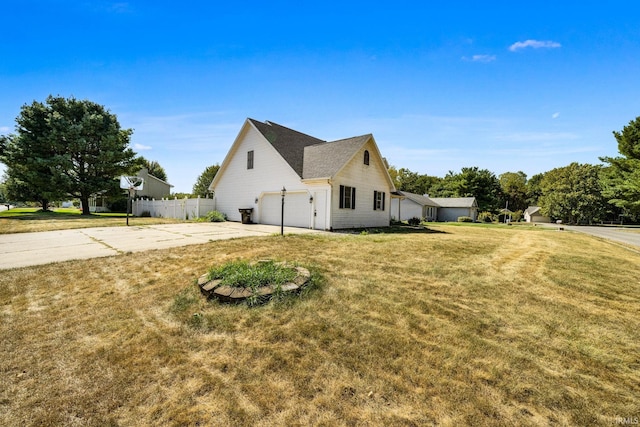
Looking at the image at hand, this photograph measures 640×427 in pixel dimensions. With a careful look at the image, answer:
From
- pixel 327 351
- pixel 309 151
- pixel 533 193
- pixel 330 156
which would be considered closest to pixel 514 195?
pixel 533 193

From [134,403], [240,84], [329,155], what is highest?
[240,84]

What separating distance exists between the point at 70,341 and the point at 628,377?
6005 mm

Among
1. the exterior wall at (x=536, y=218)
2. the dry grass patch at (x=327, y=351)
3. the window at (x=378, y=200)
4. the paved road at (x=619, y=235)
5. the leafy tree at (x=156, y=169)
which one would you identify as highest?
the leafy tree at (x=156, y=169)

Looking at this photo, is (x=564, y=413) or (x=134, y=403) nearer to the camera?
(x=564, y=413)

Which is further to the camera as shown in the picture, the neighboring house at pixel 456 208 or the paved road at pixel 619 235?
the neighboring house at pixel 456 208

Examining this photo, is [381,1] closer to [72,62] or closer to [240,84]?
[240,84]

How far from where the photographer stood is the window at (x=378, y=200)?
17028 mm

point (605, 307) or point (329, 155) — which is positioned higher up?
point (329, 155)

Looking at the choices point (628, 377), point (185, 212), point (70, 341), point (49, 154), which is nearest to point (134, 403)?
point (70, 341)

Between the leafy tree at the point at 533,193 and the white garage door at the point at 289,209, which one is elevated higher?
the leafy tree at the point at 533,193

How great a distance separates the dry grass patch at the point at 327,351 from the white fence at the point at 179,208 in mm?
14439

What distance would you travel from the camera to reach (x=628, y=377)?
2637mm

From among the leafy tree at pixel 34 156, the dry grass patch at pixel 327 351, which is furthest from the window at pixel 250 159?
the leafy tree at pixel 34 156

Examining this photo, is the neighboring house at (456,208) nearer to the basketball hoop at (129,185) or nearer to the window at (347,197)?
the window at (347,197)
